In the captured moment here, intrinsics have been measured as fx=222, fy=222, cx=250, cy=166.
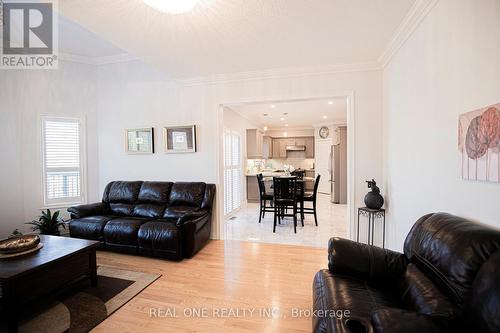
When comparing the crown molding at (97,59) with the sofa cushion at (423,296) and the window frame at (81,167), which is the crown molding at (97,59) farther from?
the sofa cushion at (423,296)

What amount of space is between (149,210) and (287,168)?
4534mm

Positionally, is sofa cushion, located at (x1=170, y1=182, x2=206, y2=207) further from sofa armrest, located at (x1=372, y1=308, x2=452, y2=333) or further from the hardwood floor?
sofa armrest, located at (x1=372, y1=308, x2=452, y2=333)

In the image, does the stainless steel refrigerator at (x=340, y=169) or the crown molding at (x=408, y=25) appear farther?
the stainless steel refrigerator at (x=340, y=169)

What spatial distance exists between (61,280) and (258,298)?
6.14 ft

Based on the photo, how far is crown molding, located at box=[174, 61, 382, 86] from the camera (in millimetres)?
3221

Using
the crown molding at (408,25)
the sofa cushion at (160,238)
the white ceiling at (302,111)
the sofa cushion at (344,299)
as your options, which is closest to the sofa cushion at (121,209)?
the sofa cushion at (160,238)

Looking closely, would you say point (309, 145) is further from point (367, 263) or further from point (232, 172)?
point (367, 263)

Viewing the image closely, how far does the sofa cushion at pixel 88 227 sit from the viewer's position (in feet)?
10.4

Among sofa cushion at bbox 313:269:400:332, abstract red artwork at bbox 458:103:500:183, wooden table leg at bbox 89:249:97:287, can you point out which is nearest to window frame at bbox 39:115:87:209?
wooden table leg at bbox 89:249:97:287

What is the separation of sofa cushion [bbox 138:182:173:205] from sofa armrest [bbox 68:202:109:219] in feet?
2.07

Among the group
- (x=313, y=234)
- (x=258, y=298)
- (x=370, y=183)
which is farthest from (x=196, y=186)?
(x=370, y=183)

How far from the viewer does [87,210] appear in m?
3.51

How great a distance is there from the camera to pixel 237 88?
3697 mm

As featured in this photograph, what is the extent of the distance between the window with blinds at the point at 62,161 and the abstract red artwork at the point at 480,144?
536cm
